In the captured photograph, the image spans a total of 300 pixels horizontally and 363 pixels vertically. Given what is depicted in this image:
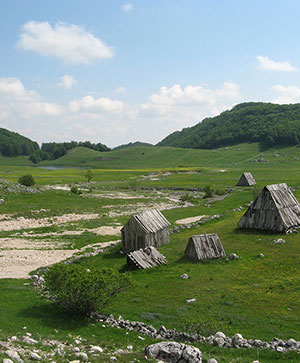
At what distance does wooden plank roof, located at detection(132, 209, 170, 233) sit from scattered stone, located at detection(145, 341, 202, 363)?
16203 millimetres

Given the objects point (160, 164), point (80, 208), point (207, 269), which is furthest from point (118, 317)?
point (160, 164)

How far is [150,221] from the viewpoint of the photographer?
29.4 metres

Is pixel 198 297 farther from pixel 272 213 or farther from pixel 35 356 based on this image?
pixel 272 213

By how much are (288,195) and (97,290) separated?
25.0 metres

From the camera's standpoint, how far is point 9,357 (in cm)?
1047

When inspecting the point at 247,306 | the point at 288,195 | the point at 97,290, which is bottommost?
the point at 247,306

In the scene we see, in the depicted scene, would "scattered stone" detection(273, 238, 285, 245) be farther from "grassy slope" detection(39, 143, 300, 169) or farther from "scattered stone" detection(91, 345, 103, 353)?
"grassy slope" detection(39, 143, 300, 169)

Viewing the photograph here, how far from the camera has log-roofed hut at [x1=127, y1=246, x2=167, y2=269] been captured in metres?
23.7

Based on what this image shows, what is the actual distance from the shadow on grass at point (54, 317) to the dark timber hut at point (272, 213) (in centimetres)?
2086

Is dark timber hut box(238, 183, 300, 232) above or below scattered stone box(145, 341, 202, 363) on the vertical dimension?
above

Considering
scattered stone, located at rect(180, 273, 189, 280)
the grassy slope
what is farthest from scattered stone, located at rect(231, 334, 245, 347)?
the grassy slope

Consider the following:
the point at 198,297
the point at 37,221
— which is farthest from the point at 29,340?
the point at 37,221

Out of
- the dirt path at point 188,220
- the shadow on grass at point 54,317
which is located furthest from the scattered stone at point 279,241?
the shadow on grass at point 54,317

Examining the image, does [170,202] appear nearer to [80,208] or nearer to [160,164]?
[80,208]
